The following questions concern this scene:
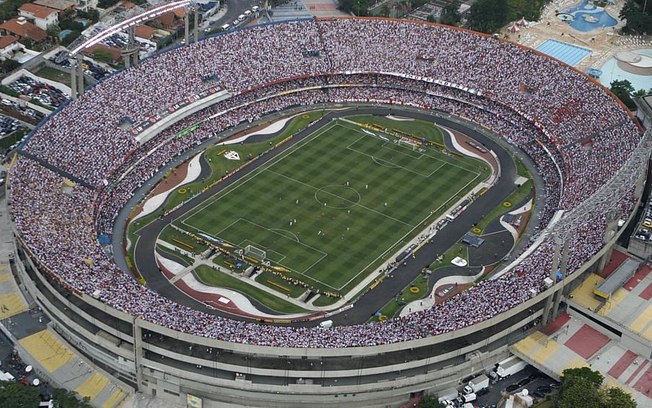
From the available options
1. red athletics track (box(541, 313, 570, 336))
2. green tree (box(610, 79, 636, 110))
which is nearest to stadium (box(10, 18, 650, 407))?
red athletics track (box(541, 313, 570, 336))

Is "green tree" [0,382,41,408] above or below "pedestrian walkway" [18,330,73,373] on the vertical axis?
above

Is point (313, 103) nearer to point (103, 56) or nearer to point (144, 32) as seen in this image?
point (103, 56)

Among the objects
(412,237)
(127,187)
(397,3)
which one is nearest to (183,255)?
(127,187)

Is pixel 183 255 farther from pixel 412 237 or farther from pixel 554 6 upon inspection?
pixel 554 6

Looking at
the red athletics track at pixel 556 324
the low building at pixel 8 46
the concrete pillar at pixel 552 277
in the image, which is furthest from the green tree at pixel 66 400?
the low building at pixel 8 46

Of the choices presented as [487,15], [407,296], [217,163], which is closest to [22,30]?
[217,163]

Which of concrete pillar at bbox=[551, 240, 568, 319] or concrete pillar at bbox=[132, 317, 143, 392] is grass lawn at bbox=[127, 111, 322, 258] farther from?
concrete pillar at bbox=[551, 240, 568, 319]

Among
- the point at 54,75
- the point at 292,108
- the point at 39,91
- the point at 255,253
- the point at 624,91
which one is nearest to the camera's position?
the point at 255,253
